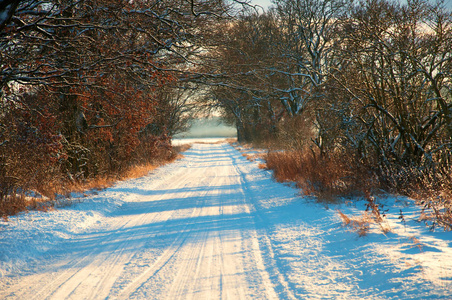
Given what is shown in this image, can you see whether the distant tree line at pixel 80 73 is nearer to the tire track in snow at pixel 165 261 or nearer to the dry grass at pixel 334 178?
the tire track in snow at pixel 165 261

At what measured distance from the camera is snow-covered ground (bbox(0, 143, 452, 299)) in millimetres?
3484

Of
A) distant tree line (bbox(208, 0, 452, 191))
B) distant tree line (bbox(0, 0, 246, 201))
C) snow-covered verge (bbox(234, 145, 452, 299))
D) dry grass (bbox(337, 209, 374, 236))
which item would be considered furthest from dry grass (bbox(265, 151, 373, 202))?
distant tree line (bbox(0, 0, 246, 201))

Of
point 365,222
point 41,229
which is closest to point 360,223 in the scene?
point 365,222

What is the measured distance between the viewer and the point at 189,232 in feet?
19.0

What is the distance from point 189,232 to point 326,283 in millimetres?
2832

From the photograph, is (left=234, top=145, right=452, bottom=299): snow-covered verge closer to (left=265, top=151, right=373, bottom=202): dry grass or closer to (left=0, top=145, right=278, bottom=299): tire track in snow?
(left=0, top=145, right=278, bottom=299): tire track in snow

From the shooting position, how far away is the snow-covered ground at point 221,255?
3.48 meters

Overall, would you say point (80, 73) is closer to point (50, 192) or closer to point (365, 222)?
point (50, 192)

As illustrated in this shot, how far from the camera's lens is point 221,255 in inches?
181

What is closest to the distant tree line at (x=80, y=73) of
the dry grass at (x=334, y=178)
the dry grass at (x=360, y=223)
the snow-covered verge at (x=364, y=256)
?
the snow-covered verge at (x=364, y=256)

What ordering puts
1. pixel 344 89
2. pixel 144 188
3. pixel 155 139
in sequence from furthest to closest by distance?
pixel 155 139, pixel 144 188, pixel 344 89

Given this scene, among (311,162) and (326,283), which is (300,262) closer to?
(326,283)

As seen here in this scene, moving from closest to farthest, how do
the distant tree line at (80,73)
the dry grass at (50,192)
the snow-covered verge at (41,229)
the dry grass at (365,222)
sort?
the snow-covered verge at (41,229), the dry grass at (365,222), the distant tree line at (80,73), the dry grass at (50,192)

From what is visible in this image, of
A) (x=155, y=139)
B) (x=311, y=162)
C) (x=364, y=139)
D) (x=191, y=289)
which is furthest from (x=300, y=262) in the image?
(x=155, y=139)
